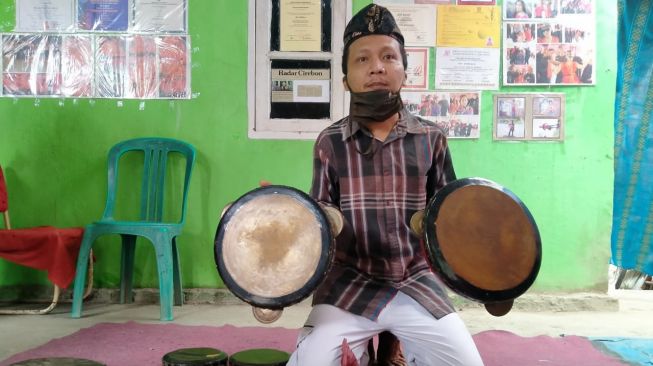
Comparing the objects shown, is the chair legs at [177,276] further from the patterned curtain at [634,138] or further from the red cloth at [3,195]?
the patterned curtain at [634,138]

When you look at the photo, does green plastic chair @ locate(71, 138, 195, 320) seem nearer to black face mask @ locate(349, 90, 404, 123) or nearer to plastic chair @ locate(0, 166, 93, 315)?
plastic chair @ locate(0, 166, 93, 315)

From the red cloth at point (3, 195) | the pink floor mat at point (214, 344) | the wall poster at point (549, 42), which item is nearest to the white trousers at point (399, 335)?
the pink floor mat at point (214, 344)

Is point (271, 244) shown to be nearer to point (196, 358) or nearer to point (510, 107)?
point (196, 358)

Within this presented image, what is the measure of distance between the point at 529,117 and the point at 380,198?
233 centimetres

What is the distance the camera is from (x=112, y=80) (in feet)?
11.9

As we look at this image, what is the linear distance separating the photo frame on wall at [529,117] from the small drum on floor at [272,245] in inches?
99.3

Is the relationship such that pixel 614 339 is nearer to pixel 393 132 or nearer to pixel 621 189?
pixel 621 189

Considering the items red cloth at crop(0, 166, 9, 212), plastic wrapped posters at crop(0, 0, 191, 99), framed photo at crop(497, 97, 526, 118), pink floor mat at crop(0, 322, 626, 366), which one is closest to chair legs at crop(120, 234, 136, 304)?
pink floor mat at crop(0, 322, 626, 366)

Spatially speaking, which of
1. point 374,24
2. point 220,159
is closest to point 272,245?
point 374,24

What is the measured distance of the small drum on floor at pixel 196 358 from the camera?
1593 millimetres

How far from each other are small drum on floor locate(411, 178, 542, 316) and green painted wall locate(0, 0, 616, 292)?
233cm

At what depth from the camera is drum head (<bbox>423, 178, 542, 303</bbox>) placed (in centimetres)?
122

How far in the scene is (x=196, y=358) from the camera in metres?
1.62

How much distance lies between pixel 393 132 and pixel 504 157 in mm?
2179
